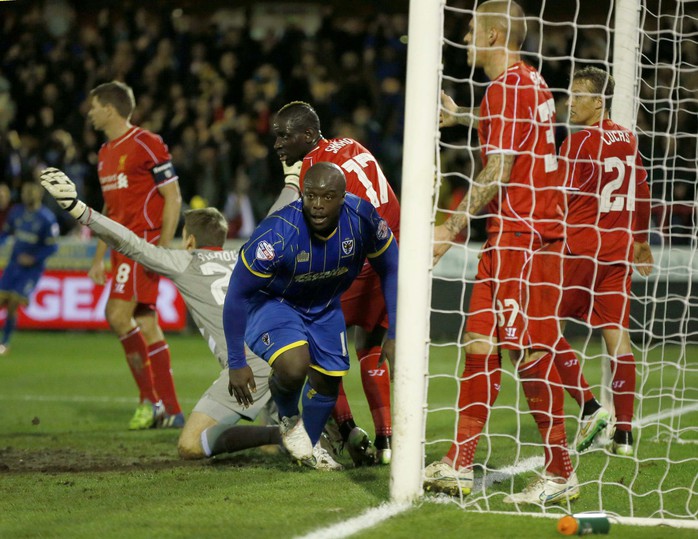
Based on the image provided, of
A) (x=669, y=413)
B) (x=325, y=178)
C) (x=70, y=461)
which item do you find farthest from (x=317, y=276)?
(x=669, y=413)

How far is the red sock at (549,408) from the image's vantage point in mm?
4508

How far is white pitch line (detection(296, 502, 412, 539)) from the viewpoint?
12.6 ft

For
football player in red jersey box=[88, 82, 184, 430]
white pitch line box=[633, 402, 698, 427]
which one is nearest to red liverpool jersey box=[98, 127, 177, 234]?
football player in red jersey box=[88, 82, 184, 430]

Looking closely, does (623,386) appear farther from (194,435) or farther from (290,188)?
(194,435)

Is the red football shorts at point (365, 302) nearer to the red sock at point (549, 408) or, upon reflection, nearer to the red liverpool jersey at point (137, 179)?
the red sock at point (549, 408)

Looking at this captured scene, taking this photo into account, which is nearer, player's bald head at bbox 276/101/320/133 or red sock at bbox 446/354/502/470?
red sock at bbox 446/354/502/470

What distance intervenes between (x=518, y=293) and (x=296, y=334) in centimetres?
A: 111

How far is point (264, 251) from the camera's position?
4645 mm

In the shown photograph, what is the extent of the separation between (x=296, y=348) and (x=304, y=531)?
3.94 ft

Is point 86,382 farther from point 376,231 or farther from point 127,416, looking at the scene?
point 376,231

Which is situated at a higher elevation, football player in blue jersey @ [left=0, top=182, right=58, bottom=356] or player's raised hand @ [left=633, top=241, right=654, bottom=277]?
player's raised hand @ [left=633, top=241, right=654, bottom=277]

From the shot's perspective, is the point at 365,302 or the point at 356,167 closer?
the point at 356,167

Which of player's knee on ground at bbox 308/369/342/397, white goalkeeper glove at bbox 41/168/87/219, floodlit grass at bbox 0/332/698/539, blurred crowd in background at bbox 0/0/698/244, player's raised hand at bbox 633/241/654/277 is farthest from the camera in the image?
blurred crowd in background at bbox 0/0/698/244

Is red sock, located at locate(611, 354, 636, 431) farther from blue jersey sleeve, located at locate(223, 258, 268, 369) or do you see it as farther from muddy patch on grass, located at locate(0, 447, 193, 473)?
muddy patch on grass, located at locate(0, 447, 193, 473)
